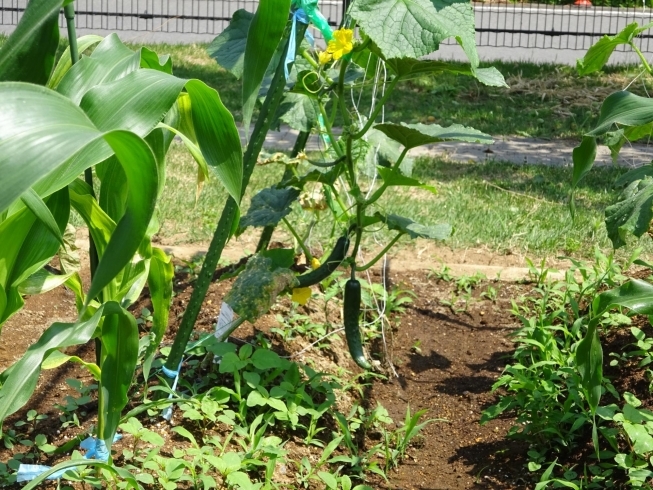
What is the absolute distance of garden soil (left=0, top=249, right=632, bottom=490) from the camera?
2.45 m

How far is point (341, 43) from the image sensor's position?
7.87ft

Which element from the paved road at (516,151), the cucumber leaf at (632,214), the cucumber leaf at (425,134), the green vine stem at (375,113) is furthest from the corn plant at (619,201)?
the paved road at (516,151)

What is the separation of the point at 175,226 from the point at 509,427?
197 cm

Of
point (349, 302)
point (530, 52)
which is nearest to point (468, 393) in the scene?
point (349, 302)

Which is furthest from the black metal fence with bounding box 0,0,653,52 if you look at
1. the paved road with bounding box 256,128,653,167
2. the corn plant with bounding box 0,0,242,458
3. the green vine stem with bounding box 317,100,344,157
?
the corn plant with bounding box 0,0,242,458

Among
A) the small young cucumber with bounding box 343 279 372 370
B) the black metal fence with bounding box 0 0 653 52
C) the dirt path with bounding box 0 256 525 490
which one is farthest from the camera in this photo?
the black metal fence with bounding box 0 0 653 52

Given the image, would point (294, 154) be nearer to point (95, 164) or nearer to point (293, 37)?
point (293, 37)

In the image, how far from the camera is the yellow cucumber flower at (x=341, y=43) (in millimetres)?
2373

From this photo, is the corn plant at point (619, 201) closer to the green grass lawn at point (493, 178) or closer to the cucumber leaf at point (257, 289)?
the green grass lawn at point (493, 178)

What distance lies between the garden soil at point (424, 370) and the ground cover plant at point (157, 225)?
0.07 meters

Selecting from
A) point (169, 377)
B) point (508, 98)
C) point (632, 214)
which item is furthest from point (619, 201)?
point (508, 98)

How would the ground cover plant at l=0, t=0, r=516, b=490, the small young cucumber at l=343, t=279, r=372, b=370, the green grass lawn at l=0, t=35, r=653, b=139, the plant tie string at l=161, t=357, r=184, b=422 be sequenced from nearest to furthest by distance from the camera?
the ground cover plant at l=0, t=0, r=516, b=490 < the plant tie string at l=161, t=357, r=184, b=422 < the small young cucumber at l=343, t=279, r=372, b=370 < the green grass lawn at l=0, t=35, r=653, b=139

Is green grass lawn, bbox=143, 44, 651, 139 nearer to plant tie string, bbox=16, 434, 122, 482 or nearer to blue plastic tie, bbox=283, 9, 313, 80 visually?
blue plastic tie, bbox=283, 9, 313, 80

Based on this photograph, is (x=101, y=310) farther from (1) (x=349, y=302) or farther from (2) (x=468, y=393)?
(2) (x=468, y=393)
